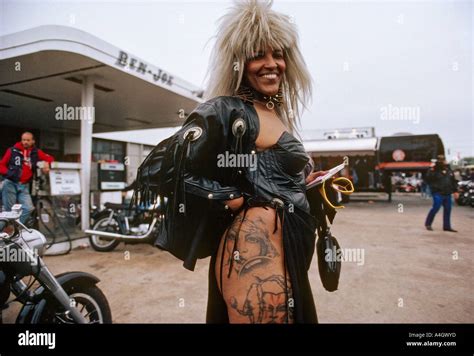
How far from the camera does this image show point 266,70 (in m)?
1.20

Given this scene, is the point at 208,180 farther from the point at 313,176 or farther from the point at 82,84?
the point at 82,84

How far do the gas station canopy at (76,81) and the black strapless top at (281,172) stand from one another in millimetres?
5381

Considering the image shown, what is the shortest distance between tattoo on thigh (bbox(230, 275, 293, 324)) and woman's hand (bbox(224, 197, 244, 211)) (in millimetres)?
268

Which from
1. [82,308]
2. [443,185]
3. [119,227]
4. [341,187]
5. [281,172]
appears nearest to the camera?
[281,172]

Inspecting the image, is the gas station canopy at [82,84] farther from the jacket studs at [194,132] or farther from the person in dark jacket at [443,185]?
the person in dark jacket at [443,185]

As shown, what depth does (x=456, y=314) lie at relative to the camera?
249 centimetres

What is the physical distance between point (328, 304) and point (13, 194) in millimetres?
4789

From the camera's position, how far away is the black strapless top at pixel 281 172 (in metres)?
1.12

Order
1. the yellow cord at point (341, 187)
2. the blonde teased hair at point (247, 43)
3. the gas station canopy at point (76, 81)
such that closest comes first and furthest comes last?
the blonde teased hair at point (247, 43), the yellow cord at point (341, 187), the gas station canopy at point (76, 81)

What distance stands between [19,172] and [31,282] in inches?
139

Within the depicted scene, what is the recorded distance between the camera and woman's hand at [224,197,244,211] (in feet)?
3.44

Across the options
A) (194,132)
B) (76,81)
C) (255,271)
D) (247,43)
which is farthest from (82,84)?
(255,271)

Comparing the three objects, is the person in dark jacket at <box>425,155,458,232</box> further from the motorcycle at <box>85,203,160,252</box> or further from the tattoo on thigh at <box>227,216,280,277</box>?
the tattoo on thigh at <box>227,216,280,277</box>

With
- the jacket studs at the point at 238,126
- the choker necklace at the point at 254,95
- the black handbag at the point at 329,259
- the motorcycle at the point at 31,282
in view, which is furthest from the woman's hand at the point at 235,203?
the motorcycle at the point at 31,282
